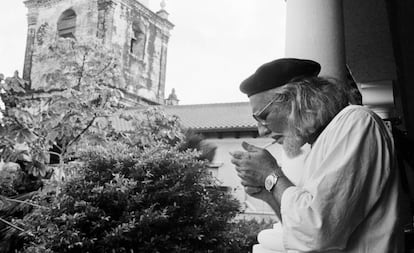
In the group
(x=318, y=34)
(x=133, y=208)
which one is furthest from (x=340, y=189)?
(x=133, y=208)

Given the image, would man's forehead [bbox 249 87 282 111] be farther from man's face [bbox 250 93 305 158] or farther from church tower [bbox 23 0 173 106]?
church tower [bbox 23 0 173 106]

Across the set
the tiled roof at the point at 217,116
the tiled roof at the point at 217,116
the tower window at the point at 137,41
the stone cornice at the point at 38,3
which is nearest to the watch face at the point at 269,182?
the tiled roof at the point at 217,116

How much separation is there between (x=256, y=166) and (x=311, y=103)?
0.79ft

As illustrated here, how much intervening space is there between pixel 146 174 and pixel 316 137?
4.93m

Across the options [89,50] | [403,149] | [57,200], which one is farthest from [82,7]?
[403,149]

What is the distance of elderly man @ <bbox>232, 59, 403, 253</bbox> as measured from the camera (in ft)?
3.51

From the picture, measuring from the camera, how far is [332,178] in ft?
3.51

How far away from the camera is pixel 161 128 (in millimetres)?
6648

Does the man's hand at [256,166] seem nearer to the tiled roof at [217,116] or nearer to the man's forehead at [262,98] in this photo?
the man's forehead at [262,98]

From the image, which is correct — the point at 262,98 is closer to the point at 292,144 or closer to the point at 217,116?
the point at 292,144

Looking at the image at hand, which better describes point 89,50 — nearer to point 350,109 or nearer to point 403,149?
point 403,149

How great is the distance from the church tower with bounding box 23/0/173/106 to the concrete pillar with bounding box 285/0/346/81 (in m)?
22.7

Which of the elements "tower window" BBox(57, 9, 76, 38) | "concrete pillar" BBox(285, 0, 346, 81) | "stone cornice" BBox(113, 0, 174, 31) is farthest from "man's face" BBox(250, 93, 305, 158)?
"tower window" BBox(57, 9, 76, 38)

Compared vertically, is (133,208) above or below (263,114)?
below
